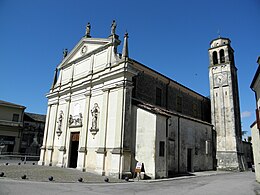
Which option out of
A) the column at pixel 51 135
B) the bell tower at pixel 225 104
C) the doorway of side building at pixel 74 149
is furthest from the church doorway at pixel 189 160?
the column at pixel 51 135

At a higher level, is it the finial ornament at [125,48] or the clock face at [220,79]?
the clock face at [220,79]

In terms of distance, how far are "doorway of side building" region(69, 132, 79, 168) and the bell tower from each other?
18168 mm

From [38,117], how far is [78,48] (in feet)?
87.5

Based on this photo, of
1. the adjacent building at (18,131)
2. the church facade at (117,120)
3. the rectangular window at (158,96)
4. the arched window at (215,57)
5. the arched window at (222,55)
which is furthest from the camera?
the adjacent building at (18,131)

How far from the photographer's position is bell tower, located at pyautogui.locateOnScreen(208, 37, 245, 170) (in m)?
26.8

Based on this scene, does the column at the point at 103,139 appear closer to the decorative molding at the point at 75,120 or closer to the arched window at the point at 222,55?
the decorative molding at the point at 75,120

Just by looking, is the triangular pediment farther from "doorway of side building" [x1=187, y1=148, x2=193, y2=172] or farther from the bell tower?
the bell tower

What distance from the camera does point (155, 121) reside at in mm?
15148

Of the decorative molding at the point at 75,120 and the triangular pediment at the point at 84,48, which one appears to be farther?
the triangular pediment at the point at 84,48

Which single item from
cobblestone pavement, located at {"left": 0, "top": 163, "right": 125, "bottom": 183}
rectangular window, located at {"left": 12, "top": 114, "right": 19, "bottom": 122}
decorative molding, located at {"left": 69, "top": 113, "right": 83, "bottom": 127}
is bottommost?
cobblestone pavement, located at {"left": 0, "top": 163, "right": 125, "bottom": 183}

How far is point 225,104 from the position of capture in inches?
1147

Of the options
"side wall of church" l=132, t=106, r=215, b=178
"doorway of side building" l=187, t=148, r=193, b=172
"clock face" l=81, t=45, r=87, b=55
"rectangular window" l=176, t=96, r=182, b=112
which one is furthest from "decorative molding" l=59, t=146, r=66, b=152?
"rectangular window" l=176, t=96, r=182, b=112

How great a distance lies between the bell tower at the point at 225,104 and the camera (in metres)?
26.8

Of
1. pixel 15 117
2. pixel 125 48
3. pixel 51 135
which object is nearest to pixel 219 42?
pixel 125 48
